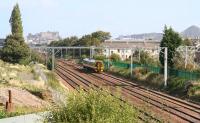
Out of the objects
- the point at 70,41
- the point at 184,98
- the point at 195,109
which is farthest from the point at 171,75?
the point at 70,41

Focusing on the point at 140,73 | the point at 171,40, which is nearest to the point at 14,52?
the point at 140,73

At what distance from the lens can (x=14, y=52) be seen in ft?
224

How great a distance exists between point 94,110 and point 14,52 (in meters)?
56.3

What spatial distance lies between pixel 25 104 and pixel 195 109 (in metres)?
11.5

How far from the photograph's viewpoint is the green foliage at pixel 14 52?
68.2 meters

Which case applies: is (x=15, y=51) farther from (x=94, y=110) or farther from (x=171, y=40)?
(x=94, y=110)

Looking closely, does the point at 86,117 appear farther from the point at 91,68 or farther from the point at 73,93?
the point at 91,68

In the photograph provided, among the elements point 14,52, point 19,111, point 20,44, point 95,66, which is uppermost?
point 20,44

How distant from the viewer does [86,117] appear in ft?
43.7

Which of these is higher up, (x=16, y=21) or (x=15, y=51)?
(x=16, y=21)

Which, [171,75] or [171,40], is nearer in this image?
[171,75]

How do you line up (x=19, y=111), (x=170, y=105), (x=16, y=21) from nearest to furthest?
1. (x=19, y=111)
2. (x=170, y=105)
3. (x=16, y=21)

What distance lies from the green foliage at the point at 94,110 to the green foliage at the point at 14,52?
→ 54773mm

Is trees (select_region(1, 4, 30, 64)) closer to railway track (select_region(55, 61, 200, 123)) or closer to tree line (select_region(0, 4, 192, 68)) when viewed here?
tree line (select_region(0, 4, 192, 68))
